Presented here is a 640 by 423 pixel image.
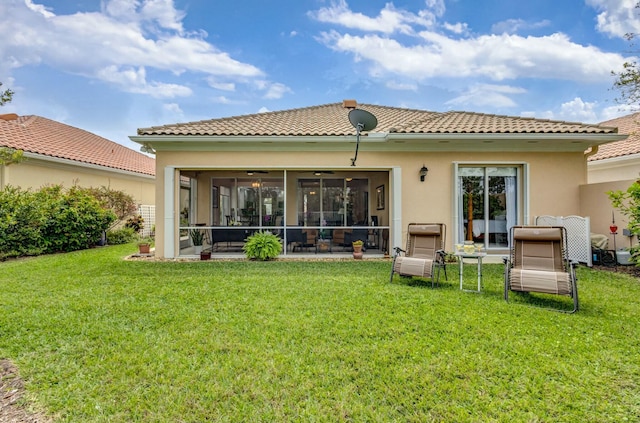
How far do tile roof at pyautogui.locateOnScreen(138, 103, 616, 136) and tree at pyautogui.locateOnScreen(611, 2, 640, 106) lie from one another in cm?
91

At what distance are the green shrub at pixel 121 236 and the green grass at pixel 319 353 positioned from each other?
8.15 meters

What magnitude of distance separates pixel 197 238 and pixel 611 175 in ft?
52.1

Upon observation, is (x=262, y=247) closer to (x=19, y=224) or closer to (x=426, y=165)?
(x=426, y=165)

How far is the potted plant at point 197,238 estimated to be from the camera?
1083 centimetres

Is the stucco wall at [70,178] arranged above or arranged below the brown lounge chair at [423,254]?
above

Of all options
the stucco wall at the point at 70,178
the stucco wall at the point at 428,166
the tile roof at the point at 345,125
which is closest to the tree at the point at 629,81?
the tile roof at the point at 345,125

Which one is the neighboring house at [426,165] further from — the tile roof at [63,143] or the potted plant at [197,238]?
the tile roof at [63,143]

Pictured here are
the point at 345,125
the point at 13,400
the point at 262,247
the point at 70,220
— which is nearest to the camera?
the point at 13,400

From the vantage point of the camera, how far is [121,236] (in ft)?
46.2

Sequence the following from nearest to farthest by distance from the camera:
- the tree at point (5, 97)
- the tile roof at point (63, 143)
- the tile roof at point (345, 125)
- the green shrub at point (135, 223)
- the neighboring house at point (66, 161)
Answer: the tree at point (5, 97) → the tile roof at point (345, 125) → the neighboring house at point (66, 161) → the tile roof at point (63, 143) → the green shrub at point (135, 223)

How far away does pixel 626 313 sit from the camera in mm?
4719

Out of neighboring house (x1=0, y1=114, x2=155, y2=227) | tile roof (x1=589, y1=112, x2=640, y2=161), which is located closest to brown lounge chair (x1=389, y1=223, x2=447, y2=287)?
tile roof (x1=589, y1=112, x2=640, y2=161)

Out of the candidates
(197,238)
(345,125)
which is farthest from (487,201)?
(197,238)

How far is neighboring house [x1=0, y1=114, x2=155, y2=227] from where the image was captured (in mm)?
12062
